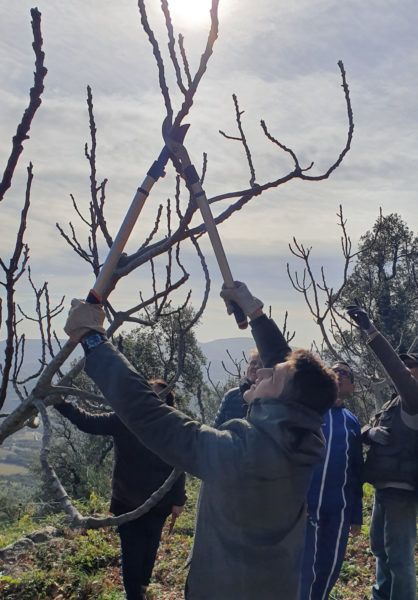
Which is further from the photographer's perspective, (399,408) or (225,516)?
(399,408)

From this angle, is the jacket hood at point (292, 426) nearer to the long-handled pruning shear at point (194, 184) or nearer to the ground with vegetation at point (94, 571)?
the long-handled pruning shear at point (194, 184)

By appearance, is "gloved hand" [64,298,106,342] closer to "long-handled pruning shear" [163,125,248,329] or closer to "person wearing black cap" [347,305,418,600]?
"long-handled pruning shear" [163,125,248,329]

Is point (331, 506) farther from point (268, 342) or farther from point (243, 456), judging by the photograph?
point (243, 456)

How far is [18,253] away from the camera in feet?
6.22

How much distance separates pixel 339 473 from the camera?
3.58 meters

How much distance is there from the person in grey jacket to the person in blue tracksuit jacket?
5.11ft

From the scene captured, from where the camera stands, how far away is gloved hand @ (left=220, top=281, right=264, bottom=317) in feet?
7.88

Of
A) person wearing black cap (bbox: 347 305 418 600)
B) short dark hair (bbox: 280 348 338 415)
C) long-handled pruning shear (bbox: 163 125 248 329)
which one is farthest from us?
person wearing black cap (bbox: 347 305 418 600)

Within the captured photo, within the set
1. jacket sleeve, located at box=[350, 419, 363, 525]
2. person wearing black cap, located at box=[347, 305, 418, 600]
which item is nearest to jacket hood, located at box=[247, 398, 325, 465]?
person wearing black cap, located at box=[347, 305, 418, 600]

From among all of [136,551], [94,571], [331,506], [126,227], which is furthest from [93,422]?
[94,571]

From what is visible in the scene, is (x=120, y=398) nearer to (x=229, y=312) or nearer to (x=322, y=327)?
(x=229, y=312)

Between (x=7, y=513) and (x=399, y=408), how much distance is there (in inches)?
662

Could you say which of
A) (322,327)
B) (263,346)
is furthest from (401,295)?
(263,346)

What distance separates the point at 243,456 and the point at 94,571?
235 inches
